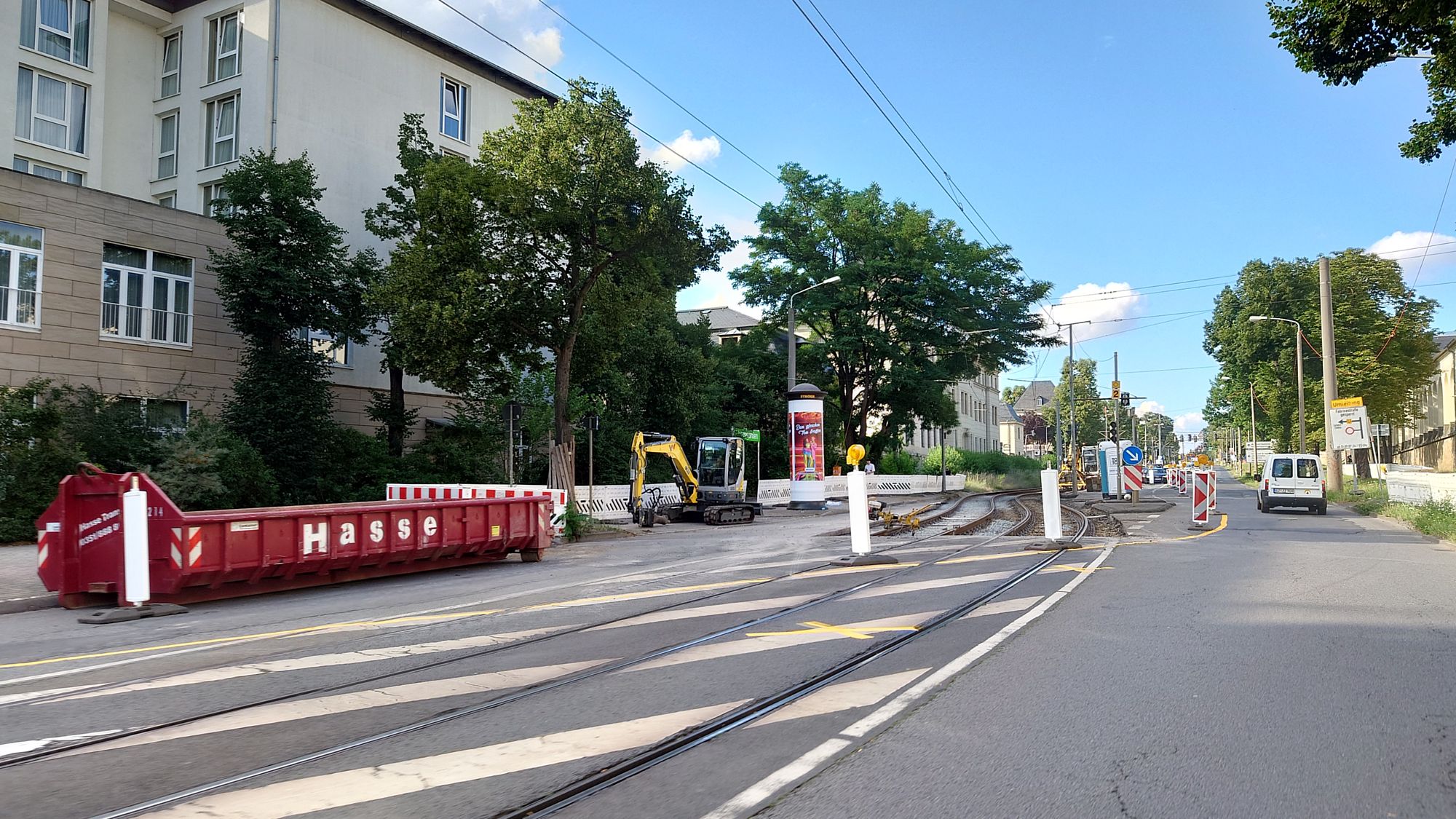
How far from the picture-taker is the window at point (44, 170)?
29.0m

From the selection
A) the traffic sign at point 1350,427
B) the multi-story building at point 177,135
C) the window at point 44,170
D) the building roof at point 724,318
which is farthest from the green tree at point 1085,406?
the window at point 44,170

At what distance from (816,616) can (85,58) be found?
34087 mm

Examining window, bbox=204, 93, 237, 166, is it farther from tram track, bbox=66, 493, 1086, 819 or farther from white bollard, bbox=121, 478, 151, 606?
tram track, bbox=66, 493, 1086, 819

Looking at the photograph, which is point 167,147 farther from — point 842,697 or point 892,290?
point 842,697

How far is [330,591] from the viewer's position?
11711mm

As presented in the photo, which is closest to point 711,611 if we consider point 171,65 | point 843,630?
point 843,630

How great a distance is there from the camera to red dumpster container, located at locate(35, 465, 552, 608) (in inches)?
396

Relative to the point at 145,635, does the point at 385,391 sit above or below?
above

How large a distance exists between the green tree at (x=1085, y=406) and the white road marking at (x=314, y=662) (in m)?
86.9

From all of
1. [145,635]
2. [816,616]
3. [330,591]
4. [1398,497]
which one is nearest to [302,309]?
[330,591]

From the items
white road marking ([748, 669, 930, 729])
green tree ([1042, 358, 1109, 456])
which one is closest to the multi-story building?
white road marking ([748, 669, 930, 729])

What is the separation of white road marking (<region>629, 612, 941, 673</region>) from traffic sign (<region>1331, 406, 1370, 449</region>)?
25.8m

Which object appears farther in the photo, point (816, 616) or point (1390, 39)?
point (1390, 39)

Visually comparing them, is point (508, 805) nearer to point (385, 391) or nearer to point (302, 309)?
point (302, 309)
